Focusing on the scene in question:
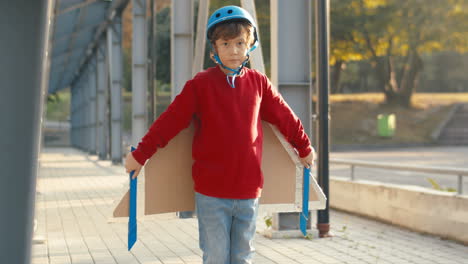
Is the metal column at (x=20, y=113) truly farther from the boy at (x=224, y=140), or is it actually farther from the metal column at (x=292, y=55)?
the metal column at (x=292, y=55)

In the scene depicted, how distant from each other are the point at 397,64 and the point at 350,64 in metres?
3.53

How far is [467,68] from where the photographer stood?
5050 centimetres

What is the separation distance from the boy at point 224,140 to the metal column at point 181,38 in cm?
601

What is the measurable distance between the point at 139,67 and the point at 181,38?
23.2ft

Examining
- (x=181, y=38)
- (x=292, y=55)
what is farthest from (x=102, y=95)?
(x=292, y=55)

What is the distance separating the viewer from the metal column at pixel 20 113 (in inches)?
84.3

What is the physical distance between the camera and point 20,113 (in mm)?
2184

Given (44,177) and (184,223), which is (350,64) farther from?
(184,223)

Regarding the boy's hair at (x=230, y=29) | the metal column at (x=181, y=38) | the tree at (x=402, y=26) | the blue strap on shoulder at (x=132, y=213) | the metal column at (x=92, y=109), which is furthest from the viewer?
the tree at (x=402, y=26)

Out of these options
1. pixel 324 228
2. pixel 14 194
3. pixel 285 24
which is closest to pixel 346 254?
pixel 324 228

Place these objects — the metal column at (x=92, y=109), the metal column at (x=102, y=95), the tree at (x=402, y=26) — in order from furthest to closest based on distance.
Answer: the tree at (x=402, y=26), the metal column at (x=92, y=109), the metal column at (x=102, y=95)

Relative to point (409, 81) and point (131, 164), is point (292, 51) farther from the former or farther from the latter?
point (409, 81)

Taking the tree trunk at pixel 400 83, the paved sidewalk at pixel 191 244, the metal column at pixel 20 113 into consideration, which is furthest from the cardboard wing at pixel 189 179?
the tree trunk at pixel 400 83

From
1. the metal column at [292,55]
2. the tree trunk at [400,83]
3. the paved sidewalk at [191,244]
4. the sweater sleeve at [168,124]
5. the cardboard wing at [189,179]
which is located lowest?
the paved sidewalk at [191,244]
